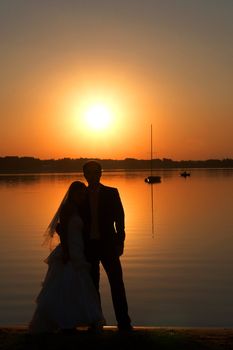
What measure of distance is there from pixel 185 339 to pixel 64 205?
2038 millimetres

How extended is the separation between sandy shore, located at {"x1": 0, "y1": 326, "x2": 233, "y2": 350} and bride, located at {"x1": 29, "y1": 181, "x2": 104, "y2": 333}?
0.60 feet

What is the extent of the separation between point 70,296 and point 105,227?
89 centimetres

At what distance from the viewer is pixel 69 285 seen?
6.46 metres

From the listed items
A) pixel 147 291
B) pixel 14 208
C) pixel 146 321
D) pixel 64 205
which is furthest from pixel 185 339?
pixel 14 208

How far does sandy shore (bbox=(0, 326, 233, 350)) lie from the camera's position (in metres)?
5.72

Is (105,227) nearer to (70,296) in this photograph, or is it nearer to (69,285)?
(69,285)

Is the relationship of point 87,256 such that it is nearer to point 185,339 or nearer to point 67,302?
point 67,302

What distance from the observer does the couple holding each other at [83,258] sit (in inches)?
252

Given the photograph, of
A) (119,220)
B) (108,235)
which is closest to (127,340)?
(108,235)

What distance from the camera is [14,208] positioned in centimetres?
3678

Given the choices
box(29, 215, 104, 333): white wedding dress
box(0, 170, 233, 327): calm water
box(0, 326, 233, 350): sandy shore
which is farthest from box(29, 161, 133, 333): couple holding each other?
box(0, 170, 233, 327): calm water

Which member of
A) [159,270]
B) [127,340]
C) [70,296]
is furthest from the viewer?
[159,270]

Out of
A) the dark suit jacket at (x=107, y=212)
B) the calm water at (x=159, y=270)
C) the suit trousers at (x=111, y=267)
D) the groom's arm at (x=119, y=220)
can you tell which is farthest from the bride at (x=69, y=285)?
the calm water at (x=159, y=270)

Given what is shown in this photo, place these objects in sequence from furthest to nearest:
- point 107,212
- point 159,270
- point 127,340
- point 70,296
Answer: point 159,270, point 107,212, point 70,296, point 127,340
